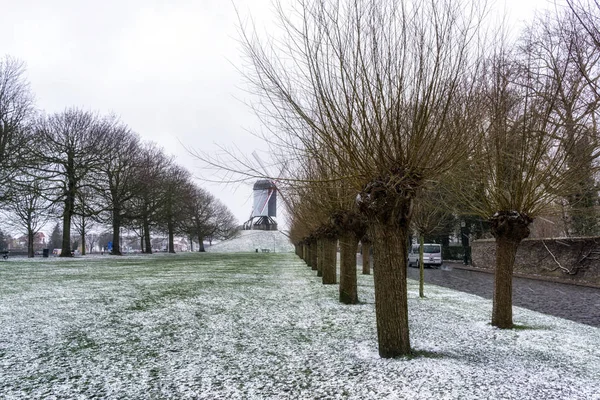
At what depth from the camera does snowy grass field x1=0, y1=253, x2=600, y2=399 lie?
4.75 meters

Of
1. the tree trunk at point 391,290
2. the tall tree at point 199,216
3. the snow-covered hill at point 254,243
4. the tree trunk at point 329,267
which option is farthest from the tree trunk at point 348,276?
the snow-covered hill at point 254,243

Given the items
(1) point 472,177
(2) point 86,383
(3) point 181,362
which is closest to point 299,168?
(1) point 472,177

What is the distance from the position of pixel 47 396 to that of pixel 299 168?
921 centimetres

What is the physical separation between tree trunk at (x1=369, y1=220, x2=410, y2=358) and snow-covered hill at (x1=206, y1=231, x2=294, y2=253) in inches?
2762

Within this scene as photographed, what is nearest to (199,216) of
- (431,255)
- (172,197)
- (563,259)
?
(172,197)

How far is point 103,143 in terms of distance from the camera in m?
32.9

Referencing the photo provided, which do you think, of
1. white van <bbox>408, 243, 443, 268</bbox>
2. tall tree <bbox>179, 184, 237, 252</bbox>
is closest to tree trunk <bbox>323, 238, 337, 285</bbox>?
white van <bbox>408, 243, 443, 268</bbox>

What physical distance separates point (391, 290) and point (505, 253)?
132 inches

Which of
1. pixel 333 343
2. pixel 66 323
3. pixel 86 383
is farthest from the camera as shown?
pixel 66 323

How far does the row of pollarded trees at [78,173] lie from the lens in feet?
84.1

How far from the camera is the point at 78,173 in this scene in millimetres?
32031

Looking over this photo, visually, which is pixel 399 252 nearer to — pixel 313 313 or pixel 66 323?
pixel 313 313

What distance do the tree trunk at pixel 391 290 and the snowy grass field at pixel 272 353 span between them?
253mm

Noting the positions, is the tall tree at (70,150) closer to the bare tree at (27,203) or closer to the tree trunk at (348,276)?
the bare tree at (27,203)
